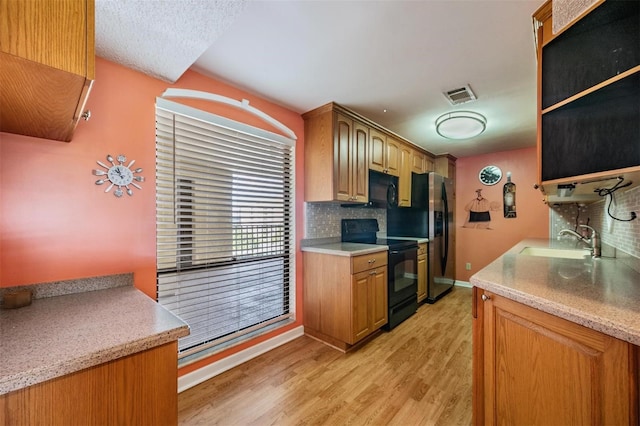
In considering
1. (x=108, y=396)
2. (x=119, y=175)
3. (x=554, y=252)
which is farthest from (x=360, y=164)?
(x=108, y=396)

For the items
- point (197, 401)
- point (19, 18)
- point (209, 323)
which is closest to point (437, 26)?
point (19, 18)

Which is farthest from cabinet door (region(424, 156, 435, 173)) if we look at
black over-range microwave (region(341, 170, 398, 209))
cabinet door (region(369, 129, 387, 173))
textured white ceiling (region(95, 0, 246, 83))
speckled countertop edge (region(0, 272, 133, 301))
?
speckled countertop edge (region(0, 272, 133, 301))

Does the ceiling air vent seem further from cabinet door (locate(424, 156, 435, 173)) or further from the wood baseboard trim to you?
the wood baseboard trim

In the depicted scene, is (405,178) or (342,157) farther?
(405,178)

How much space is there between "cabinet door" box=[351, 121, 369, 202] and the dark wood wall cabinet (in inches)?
63.5

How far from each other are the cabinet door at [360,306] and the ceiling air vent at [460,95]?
1.76 metres

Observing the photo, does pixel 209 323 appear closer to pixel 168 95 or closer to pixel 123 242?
pixel 123 242

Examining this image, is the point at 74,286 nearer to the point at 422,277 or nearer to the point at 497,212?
the point at 422,277

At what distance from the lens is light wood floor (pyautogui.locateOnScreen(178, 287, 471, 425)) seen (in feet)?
5.20

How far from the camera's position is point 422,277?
3535mm

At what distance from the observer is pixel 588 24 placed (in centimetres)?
111

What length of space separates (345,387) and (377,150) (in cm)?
240

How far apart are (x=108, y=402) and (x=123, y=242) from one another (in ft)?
3.42

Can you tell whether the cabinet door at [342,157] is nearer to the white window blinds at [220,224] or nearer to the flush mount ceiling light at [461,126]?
the white window blinds at [220,224]
